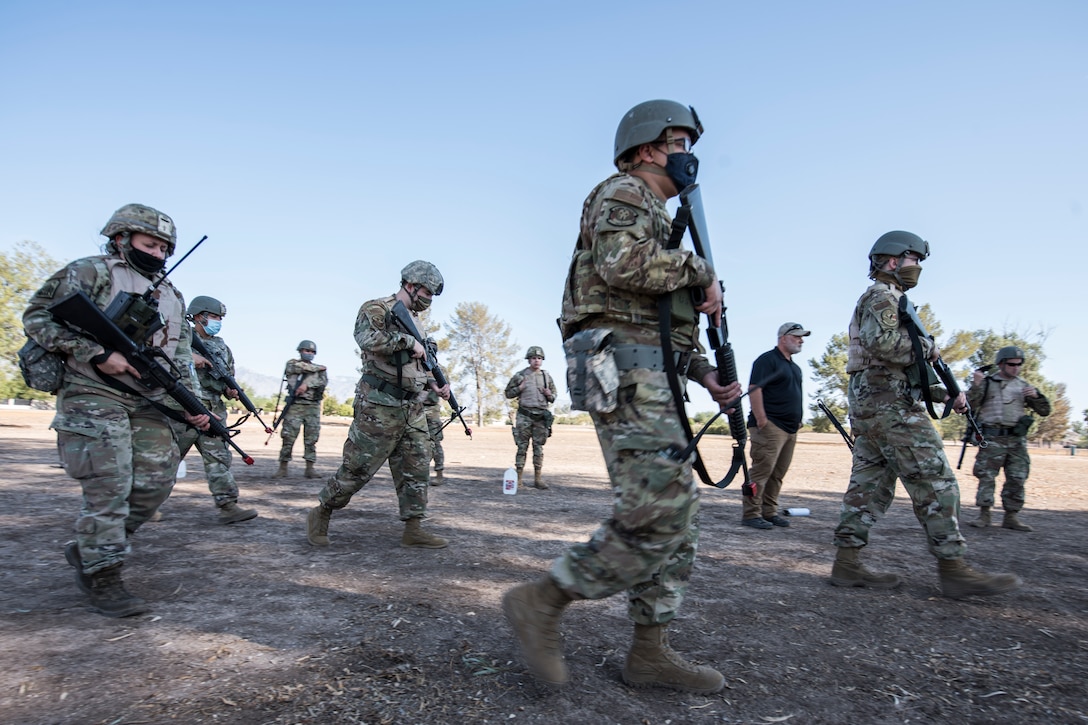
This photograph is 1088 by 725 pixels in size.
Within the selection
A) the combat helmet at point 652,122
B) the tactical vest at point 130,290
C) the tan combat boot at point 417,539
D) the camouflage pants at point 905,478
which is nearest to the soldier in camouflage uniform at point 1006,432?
the camouflage pants at point 905,478

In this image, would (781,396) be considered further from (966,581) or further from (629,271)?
(629,271)

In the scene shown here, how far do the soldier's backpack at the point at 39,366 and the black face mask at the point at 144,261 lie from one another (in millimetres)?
683

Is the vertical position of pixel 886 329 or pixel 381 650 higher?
pixel 886 329

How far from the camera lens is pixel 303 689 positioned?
2.46m

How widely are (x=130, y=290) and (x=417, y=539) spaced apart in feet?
9.27

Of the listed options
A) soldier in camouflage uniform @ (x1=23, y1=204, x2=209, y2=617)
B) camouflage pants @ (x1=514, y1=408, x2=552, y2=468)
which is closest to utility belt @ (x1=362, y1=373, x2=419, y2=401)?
soldier in camouflage uniform @ (x1=23, y1=204, x2=209, y2=617)

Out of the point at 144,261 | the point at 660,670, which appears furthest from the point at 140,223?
the point at 660,670

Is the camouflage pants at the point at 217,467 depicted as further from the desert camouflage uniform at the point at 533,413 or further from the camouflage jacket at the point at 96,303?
the desert camouflage uniform at the point at 533,413

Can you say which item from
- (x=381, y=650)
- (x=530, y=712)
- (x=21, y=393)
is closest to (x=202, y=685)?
(x=381, y=650)

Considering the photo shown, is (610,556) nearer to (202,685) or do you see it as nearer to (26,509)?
(202,685)

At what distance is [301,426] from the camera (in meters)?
11.2

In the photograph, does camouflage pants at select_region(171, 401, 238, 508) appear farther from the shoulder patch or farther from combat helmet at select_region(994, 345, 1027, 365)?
combat helmet at select_region(994, 345, 1027, 365)

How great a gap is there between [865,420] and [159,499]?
15.8 feet

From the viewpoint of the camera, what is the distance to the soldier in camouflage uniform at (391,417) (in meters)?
5.00
